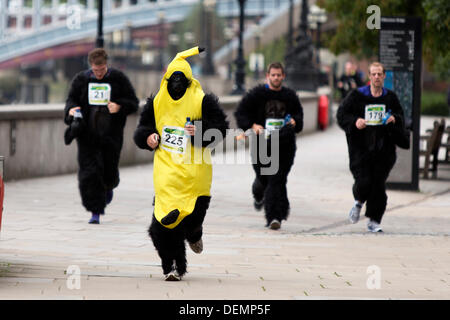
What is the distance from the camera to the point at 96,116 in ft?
37.2

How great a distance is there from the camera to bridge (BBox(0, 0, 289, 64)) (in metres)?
93.9

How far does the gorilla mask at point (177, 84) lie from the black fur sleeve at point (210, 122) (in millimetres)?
178

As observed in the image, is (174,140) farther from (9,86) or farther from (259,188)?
(9,86)

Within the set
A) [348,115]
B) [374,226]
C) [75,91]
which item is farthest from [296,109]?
[75,91]

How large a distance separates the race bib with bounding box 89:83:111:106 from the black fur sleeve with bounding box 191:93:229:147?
12.3 ft

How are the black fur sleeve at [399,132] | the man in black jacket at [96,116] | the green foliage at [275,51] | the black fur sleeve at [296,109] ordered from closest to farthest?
the black fur sleeve at [399,132], the black fur sleeve at [296,109], the man in black jacket at [96,116], the green foliage at [275,51]

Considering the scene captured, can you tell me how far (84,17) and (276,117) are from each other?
95.2 m

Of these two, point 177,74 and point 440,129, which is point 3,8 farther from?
point 177,74

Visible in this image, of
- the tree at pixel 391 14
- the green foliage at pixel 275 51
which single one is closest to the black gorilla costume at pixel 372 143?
the tree at pixel 391 14

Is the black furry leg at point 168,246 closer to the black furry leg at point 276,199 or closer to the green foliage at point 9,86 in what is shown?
the black furry leg at point 276,199

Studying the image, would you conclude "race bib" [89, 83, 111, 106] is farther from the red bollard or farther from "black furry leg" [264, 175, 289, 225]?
the red bollard

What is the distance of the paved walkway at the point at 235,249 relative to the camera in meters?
7.16
